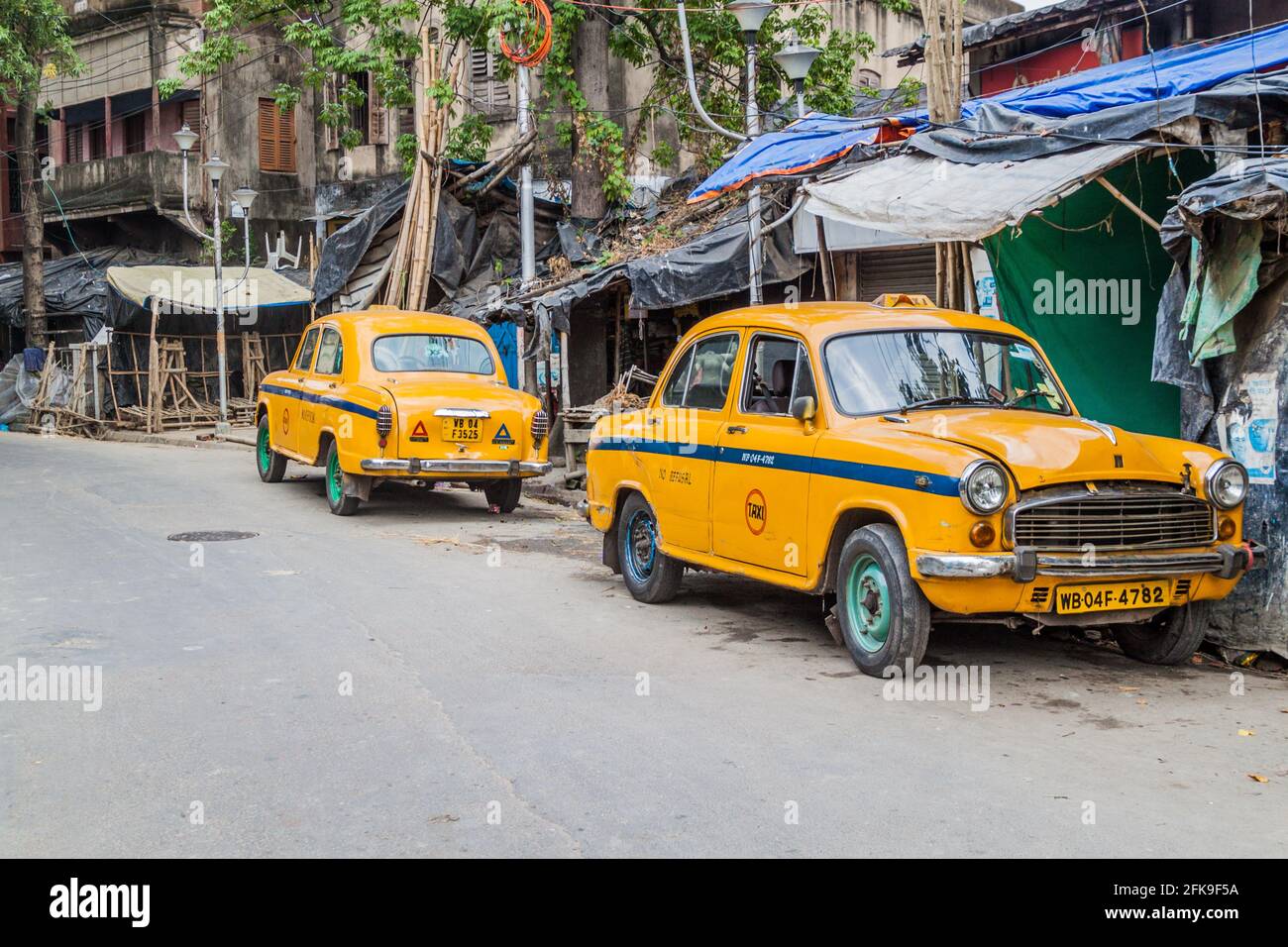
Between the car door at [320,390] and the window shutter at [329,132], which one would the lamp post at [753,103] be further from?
the window shutter at [329,132]

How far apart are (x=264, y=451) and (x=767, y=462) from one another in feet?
35.5

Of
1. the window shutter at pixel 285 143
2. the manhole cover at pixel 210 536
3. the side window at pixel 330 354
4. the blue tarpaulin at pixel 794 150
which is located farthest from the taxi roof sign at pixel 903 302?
the window shutter at pixel 285 143

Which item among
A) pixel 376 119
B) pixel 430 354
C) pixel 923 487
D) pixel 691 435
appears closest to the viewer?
pixel 923 487

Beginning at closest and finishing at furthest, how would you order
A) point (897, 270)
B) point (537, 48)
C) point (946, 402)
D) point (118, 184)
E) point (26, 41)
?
1. point (946, 402)
2. point (897, 270)
3. point (537, 48)
4. point (26, 41)
5. point (118, 184)

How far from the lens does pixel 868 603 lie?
23.7ft

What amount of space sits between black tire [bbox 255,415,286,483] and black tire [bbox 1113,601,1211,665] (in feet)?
38.5

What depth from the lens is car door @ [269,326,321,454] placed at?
15266 mm

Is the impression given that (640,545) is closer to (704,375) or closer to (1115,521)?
(704,375)

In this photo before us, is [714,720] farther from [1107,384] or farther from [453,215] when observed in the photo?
[453,215]

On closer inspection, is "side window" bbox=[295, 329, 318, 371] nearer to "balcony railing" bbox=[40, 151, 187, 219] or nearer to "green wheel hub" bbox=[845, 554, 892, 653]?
"green wheel hub" bbox=[845, 554, 892, 653]

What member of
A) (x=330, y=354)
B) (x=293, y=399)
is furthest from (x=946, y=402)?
(x=293, y=399)

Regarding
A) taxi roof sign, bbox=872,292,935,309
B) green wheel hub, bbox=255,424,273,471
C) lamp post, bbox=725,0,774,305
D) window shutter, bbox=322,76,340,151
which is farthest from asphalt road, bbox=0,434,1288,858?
window shutter, bbox=322,76,340,151

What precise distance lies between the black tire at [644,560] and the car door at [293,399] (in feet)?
21.9
